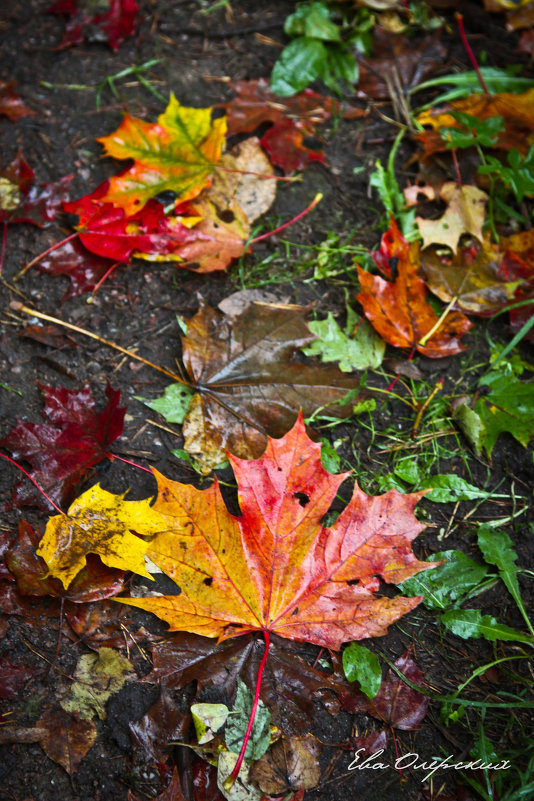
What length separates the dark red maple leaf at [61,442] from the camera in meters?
1.58

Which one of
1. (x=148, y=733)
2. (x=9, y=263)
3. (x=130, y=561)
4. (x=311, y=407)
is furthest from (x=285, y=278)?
(x=148, y=733)

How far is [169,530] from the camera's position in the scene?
1445 millimetres

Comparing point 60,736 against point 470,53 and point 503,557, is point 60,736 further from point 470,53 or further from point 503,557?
point 470,53

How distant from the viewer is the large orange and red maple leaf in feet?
4.65

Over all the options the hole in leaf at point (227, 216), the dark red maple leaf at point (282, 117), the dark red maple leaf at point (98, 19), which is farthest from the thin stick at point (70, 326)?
the dark red maple leaf at point (98, 19)

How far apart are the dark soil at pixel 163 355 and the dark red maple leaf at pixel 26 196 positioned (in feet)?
0.18

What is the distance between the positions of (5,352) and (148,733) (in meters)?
1.25

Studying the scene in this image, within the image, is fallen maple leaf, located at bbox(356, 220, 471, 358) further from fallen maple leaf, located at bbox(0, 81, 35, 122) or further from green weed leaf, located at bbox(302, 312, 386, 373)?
fallen maple leaf, located at bbox(0, 81, 35, 122)

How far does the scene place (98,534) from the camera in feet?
4.80

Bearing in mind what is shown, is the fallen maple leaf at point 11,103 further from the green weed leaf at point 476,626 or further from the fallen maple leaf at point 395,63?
the green weed leaf at point 476,626

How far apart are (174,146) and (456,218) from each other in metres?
1.12

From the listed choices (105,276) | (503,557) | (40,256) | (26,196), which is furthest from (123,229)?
(503,557)

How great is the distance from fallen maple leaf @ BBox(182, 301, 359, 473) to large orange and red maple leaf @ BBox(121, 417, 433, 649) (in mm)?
207

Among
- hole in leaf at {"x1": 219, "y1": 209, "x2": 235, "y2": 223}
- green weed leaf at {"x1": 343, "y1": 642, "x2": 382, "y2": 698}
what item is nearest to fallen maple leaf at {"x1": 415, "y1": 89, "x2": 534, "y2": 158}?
hole in leaf at {"x1": 219, "y1": 209, "x2": 235, "y2": 223}
